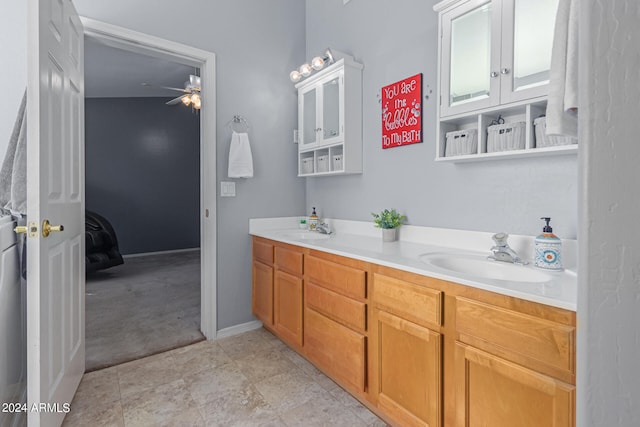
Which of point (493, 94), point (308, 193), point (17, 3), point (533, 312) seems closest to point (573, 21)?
point (493, 94)

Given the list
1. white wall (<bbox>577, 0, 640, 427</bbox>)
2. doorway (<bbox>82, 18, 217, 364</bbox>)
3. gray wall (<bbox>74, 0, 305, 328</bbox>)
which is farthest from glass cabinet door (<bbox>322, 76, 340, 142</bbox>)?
white wall (<bbox>577, 0, 640, 427</bbox>)

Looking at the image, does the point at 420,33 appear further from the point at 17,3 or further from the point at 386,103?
the point at 17,3

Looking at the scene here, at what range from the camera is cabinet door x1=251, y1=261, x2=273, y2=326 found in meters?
2.44

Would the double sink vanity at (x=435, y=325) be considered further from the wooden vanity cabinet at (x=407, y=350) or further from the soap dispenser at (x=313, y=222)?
the soap dispenser at (x=313, y=222)

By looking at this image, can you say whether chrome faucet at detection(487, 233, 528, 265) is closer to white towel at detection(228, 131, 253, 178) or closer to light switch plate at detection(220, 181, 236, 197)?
white towel at detection(228, 131, 253, 178)

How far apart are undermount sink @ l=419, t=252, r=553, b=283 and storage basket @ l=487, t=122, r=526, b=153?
0.52 meters

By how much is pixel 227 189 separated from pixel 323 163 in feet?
2.56

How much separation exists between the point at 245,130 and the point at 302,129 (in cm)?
47

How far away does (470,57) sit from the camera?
5.20 ft

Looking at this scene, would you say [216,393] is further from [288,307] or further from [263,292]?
[263,292]

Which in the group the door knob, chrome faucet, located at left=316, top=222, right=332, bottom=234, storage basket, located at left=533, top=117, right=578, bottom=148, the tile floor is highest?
storage basket, located at left=533, top=117, right=578, bottom=148

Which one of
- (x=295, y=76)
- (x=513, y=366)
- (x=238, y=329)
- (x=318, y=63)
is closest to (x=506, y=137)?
(x=513, y=366)

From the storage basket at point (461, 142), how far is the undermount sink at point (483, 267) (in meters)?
0.52

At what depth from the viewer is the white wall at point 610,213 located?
308 millimetres
